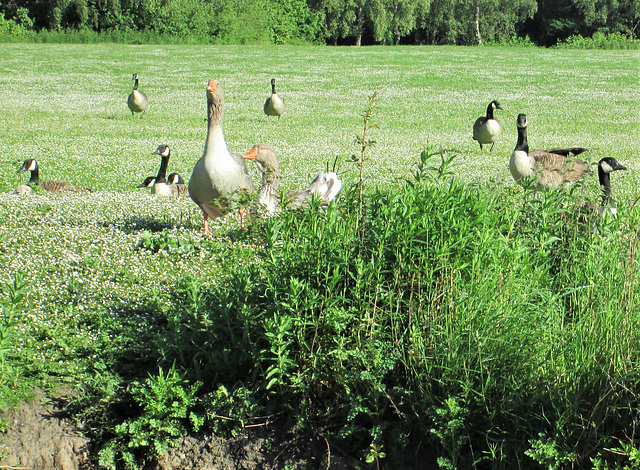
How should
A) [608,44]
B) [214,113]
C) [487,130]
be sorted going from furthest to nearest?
[608,44] < [487,130] < [214,113]

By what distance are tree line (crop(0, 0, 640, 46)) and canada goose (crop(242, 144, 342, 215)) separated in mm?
46021

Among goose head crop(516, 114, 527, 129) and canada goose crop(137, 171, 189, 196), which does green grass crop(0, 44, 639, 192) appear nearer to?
canada goose crop(137, 171, 189, 196)

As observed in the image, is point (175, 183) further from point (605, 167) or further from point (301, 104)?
point (301, 104)

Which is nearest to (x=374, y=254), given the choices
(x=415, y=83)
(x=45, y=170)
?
(x=45, y=170)

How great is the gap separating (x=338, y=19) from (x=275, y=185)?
226ft

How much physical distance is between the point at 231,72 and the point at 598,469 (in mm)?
32389

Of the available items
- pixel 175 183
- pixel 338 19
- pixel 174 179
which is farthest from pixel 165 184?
pixel 338 19

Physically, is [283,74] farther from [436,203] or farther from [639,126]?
[436,203]

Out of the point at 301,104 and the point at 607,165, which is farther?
the point at 301,104

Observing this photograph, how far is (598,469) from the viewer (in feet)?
11.5

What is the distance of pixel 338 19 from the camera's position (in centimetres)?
7331

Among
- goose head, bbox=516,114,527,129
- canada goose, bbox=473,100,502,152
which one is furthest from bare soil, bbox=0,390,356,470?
canada goose, bbox=473,100,502,152

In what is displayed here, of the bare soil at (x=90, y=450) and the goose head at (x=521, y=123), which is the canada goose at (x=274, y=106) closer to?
the goose head at (x=521, y=123)

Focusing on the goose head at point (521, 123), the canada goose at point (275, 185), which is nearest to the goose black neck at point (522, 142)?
the goose head at point (521, 123)
